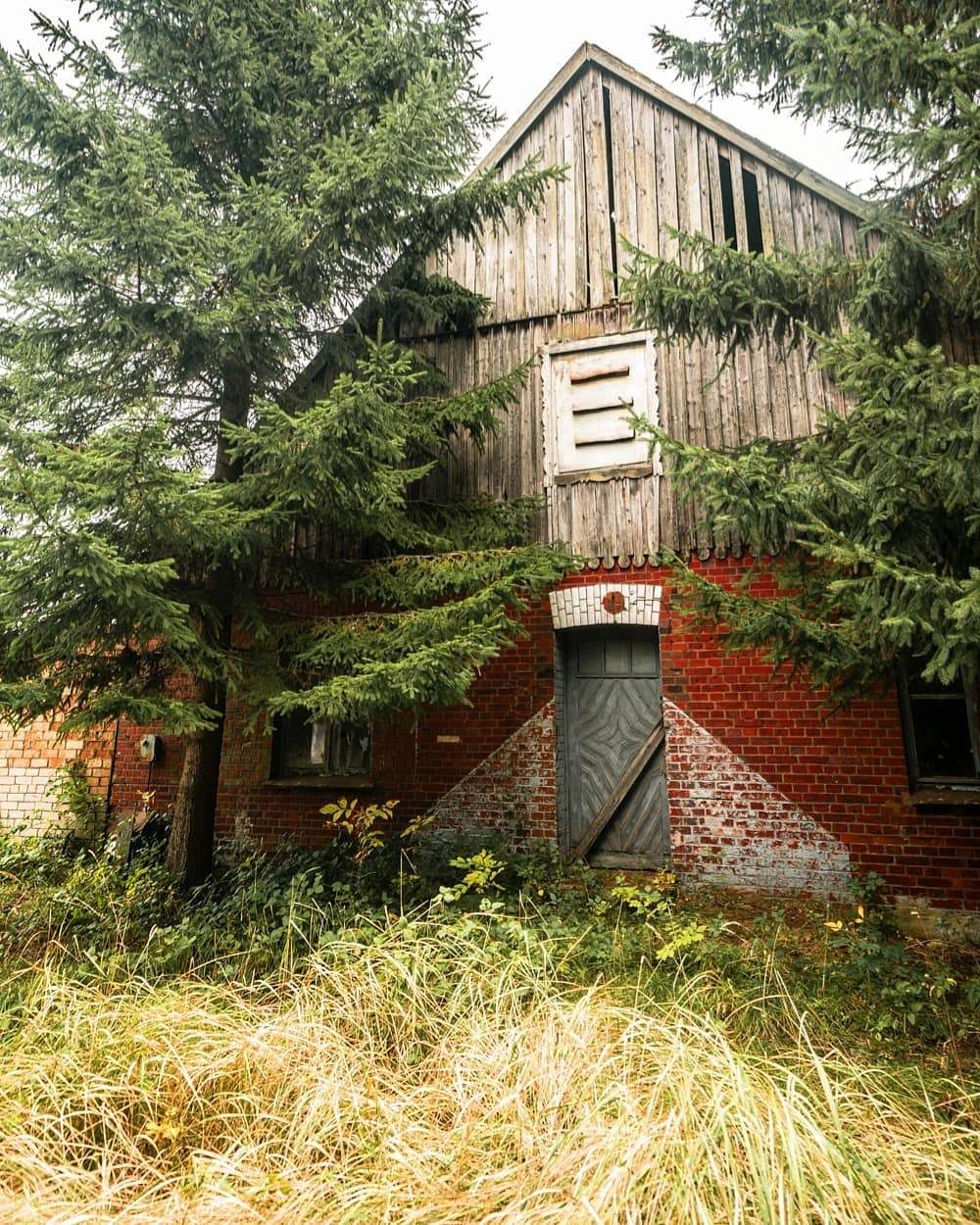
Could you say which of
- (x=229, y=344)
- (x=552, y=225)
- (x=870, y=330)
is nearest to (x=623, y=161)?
(x=552, y=225)

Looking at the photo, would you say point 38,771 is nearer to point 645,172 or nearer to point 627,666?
point 627,666

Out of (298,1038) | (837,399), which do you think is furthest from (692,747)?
(298,1038)

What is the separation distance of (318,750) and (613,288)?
572 cm

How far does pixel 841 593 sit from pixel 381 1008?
300 centimetres

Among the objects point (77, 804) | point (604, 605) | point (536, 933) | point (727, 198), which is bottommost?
point (536, 933)

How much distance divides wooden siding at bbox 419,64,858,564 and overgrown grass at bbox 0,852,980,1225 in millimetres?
4088

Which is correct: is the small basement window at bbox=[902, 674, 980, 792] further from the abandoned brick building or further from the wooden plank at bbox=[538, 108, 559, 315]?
the wooden plank at bbox=[538, 108, 559, 315]

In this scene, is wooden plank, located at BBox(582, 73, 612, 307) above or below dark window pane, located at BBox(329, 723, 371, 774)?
above

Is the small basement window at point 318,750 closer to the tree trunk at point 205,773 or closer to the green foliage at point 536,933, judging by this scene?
the green foliage at point 536,933

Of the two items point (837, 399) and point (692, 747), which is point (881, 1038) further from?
point (837, 399)

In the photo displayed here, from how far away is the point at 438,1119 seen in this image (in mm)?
2734

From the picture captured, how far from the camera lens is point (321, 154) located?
228 inches

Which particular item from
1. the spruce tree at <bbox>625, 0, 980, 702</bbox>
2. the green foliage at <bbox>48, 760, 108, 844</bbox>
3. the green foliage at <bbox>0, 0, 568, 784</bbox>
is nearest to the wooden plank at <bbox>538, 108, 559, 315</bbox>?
the green foliage at <bbox>0, 0, 568, 784</bbox>

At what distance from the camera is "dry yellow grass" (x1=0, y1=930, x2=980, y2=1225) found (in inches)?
81.4
